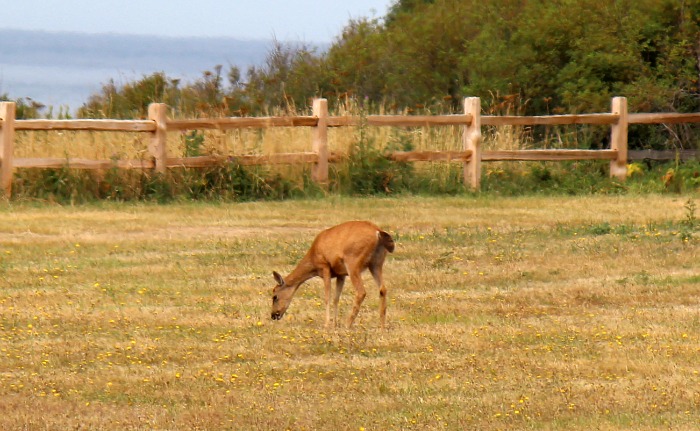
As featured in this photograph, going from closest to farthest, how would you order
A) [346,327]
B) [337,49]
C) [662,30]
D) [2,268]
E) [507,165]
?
1. [346,327]
2. [2,268]
3. [507,165]
4. [662,30]
5. [337,49]

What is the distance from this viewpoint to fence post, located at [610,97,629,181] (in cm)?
2128

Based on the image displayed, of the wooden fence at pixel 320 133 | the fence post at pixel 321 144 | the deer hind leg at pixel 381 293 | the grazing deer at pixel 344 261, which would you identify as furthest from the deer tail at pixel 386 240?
the fence post at pixel 321 144

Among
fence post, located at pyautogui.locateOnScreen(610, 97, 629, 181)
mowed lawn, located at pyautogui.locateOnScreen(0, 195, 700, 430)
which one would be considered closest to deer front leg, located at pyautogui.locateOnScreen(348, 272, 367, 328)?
mowed lawn, located at pyautogui.locateOnScreen(0, 195, 700, 430)

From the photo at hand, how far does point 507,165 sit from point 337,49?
1186 centimetres

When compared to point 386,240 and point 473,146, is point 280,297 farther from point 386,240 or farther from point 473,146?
point 473,146

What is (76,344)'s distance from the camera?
9.14 meters

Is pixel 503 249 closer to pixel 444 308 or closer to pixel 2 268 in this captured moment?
pixel 444 308

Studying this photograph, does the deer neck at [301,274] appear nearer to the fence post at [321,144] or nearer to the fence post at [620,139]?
the fence post at [321,144]

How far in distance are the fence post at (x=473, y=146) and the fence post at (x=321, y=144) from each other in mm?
2281

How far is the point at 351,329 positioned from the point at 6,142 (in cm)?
925

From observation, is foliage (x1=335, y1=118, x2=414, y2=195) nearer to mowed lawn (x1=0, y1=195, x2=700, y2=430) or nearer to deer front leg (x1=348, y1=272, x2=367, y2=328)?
mowed lawn (x1=0, y1=195, x2=700, y2=430)

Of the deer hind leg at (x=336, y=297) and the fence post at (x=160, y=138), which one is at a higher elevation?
the fence post at (x=160, y=138)

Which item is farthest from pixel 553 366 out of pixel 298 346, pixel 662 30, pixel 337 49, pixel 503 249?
pixel 337 49

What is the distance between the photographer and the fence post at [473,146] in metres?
20.2
